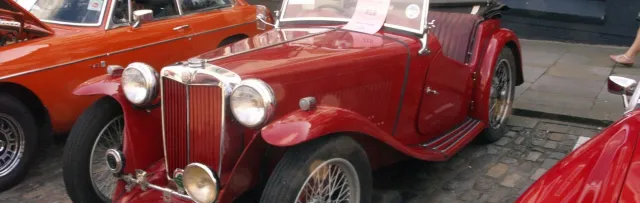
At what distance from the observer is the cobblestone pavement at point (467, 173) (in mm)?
3959

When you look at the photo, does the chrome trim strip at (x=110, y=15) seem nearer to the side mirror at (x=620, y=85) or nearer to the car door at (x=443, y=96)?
the car door at (x=443, y=96)

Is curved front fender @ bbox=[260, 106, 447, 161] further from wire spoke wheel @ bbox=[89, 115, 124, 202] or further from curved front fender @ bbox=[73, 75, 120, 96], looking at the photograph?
wire spoke wheel @ bbox=[89, 115, 124, 202]

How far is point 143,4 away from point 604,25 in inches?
240

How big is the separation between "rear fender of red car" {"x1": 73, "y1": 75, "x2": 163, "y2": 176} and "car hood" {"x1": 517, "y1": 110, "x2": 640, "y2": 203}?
2.01 meters

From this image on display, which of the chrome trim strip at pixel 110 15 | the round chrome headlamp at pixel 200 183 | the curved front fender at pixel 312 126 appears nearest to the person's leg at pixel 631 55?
the curved front fender at pixel 312 126

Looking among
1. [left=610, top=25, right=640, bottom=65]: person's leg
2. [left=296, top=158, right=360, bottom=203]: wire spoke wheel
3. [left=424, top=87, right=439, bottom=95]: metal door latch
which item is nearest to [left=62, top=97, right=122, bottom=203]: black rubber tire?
[left=296, top=158, right=360, bottom=203]: wire spoke wheel

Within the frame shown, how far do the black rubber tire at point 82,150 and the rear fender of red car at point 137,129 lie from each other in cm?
11

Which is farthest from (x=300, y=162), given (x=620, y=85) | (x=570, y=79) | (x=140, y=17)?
(x=570, y=79)

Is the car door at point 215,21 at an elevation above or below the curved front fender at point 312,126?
below

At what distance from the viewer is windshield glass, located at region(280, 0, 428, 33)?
12.5 ft

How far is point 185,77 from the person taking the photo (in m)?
2.89

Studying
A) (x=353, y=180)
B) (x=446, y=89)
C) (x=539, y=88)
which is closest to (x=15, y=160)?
(x=353, y=180)

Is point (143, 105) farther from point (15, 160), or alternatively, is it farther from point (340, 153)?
point (15, 160)

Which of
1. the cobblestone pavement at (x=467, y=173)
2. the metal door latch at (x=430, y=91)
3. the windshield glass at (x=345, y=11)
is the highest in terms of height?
the windshield glass at (x=345, y=11)
